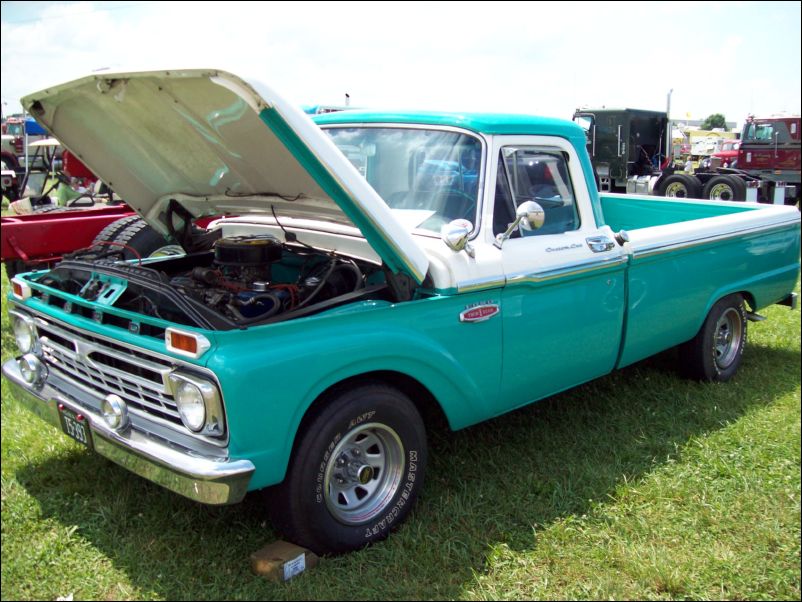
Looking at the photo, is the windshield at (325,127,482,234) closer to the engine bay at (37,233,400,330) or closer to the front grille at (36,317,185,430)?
the engine bay at (37,233,400,330)

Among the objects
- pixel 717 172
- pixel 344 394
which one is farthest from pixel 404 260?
pixel 717 172

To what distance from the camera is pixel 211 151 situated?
363 cm

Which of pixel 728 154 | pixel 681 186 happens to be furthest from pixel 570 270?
pixel 728 154

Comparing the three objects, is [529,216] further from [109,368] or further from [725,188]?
[725,188]

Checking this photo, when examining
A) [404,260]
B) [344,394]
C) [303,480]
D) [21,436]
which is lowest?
[21,436]

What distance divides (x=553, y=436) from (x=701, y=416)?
112cm

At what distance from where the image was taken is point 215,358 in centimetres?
274

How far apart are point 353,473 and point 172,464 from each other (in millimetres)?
847

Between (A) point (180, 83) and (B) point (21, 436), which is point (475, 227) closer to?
(A) point (180, 83)

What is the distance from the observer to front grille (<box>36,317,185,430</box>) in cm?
301

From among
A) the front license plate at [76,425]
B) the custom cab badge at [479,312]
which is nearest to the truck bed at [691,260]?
the custom cab badge at [479,312]

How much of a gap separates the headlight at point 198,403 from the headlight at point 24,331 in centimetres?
137

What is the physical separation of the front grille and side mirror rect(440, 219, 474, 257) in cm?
138

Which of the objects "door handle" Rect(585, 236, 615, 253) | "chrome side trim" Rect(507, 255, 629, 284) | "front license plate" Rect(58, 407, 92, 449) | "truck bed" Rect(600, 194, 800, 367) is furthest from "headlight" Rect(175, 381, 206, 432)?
"truck bed" Rect(600, 194, 800, 367)
